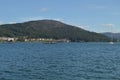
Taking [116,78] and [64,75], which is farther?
[64,75]

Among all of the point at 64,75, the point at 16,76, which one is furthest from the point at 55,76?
the point at 16,76

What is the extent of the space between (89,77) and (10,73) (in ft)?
38.9

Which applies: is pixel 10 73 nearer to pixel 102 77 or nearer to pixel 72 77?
pixel 72 77

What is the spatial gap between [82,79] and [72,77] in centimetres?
246

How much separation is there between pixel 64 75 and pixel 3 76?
27.2 feet

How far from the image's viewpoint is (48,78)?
47625 millimetres

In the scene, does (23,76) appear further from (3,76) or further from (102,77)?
(102,77)

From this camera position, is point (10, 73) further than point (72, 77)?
Yes

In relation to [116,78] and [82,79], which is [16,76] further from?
[116,78]

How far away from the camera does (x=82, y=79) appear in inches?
1839

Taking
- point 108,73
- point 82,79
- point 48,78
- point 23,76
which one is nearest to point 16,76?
point 23,76

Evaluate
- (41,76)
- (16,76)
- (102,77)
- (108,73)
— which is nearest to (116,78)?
(102,77)

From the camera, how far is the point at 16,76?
49.6m

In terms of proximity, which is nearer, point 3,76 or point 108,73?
point 3,76
